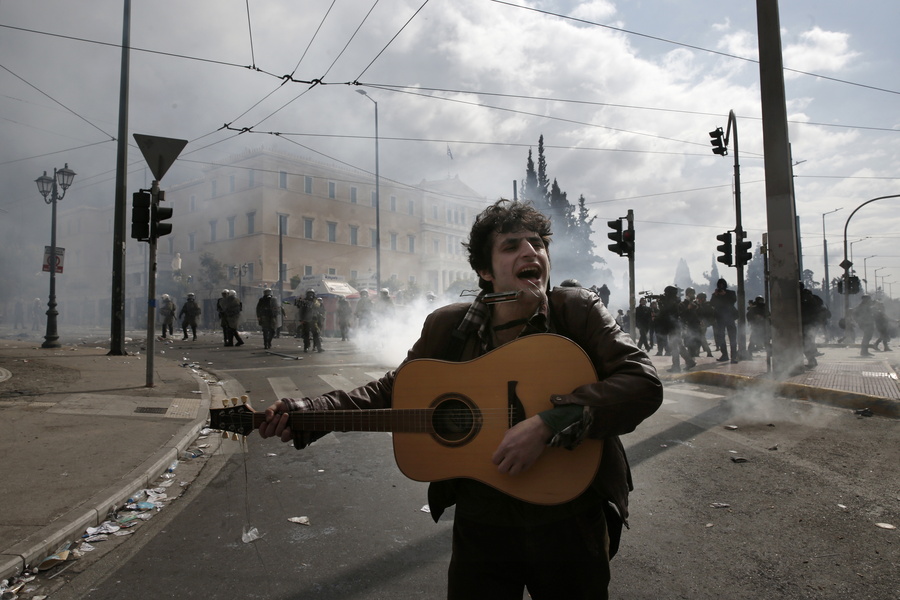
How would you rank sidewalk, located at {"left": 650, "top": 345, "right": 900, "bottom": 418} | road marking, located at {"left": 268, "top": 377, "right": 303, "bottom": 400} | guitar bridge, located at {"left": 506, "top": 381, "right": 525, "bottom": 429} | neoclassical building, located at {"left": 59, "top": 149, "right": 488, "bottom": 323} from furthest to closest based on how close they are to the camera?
neoclassical building, located at {"left": 59, "top": 149, "right": 488, "bottom": 323} < road marking, located at {"left": 268, "top": 377, "right": 303, "bottom": 400} < sidewalk, located at {"left": 650, "top": 345, "right": 900, "bottom": 418} < guitar bridge, located at {"left": 506, "top": 381, "right": 525, "bottom": 429}

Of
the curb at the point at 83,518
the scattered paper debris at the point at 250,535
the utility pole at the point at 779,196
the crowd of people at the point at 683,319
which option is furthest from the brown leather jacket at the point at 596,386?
the utility pole at the point at 779,196

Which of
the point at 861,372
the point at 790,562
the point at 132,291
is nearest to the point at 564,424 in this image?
the point at 790,562

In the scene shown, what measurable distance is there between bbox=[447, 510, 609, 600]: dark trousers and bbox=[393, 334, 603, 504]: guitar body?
12 centimetres

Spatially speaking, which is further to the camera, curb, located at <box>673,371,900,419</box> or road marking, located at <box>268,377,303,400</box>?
road marking, located at <box>268,377,303,400</box>

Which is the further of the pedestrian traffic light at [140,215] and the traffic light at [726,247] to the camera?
the traffic light at [726,247]

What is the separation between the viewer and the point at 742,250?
47.4 feet

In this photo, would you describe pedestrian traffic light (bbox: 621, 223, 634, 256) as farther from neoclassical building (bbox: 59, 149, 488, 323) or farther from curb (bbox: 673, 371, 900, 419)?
neoclassical building (bbox: 59, 149, 488, 323)

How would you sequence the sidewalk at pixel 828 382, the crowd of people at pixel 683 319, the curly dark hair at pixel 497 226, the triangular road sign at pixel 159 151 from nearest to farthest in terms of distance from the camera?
the curly dark hair at pixel 497 226 → the sidewalk at pixel 828 382 → the triangular road sign at pixel 159 151 → the crowd of people at pixel 683 319

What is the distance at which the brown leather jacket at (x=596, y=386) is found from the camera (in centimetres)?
137

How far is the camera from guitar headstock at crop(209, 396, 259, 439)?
1887mm

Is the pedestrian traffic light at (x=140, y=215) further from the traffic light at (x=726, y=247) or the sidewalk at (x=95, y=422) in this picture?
the traffic light at (x=726, y=247)

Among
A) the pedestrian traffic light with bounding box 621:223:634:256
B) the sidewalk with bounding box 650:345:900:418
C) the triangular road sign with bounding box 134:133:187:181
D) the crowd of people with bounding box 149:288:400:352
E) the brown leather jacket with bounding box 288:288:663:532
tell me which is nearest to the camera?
the brown leather jacket with bounding box 288:288:663:532

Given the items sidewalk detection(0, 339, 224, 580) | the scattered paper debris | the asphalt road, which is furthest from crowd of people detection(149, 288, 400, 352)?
the scattered paper debris

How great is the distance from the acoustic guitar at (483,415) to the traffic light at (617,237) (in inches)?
448
